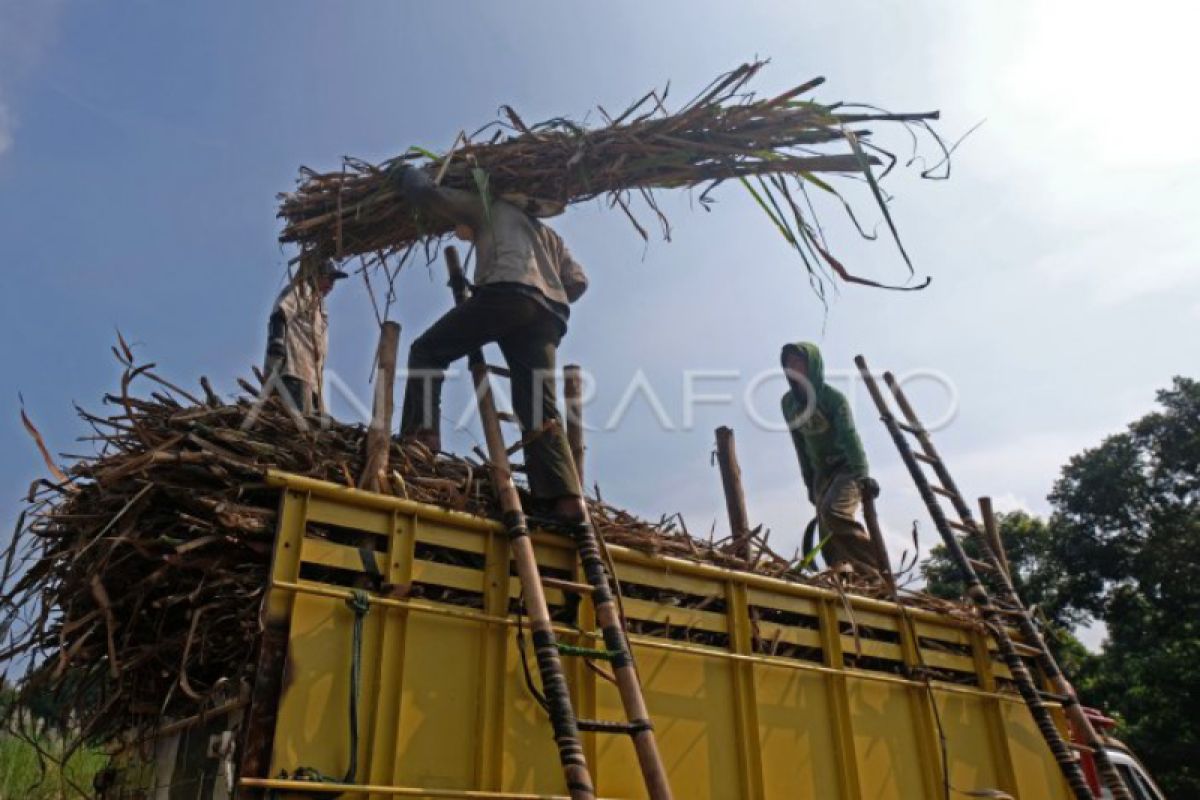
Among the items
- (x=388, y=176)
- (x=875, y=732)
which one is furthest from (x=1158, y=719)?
(x=388, y=176)

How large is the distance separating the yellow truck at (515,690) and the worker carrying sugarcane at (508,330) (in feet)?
1.38

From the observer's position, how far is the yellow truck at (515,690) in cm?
264

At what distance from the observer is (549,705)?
2791 millimetres

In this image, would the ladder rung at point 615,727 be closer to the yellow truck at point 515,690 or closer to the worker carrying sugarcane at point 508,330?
the yellow truck at point 515,690

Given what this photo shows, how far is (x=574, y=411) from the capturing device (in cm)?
423

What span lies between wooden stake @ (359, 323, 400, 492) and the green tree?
15905mm

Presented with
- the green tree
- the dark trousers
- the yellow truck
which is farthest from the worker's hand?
the green tree

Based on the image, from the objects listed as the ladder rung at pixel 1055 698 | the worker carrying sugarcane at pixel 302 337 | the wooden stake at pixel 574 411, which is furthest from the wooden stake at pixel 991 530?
the worker carrying sugarcane at pixel 302 337

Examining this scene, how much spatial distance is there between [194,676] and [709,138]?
130 inches

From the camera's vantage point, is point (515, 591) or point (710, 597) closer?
point (515, 591)

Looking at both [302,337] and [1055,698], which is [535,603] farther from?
[1055,698]

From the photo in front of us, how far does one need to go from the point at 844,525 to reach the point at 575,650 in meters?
3.16

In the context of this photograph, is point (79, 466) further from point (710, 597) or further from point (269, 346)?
point (710, 597)

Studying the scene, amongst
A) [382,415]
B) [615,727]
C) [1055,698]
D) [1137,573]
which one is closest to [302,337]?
[382,415]
